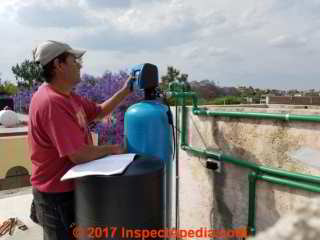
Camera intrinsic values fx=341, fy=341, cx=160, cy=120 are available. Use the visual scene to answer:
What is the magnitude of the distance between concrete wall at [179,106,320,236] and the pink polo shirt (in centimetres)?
86

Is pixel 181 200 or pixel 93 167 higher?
pixel 93 167

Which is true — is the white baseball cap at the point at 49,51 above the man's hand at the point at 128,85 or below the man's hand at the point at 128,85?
above

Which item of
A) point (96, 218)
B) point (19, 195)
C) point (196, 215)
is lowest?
point (19, 195)

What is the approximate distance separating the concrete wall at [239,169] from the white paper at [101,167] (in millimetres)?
714

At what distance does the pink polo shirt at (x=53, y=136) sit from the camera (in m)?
1.76

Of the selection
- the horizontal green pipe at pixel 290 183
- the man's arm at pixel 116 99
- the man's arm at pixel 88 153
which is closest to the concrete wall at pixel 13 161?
the man's arm at pixel 116 99

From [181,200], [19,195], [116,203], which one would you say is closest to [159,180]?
[116,203]

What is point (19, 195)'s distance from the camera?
4613mm

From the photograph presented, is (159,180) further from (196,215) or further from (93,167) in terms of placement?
(196,215)

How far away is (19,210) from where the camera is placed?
13.0ft

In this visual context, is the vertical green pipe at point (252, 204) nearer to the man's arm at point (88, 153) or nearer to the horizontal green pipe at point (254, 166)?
the horizontal green pipe at point (254, 166)

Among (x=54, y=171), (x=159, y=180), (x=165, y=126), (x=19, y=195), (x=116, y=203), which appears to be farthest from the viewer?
(x=19, y=195)

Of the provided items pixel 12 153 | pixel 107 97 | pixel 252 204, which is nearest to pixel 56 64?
pixel 252 204

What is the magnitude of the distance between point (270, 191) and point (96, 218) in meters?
0.99
